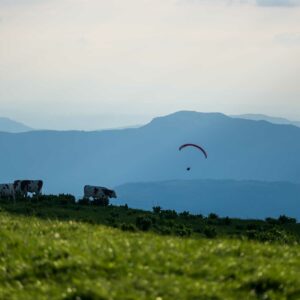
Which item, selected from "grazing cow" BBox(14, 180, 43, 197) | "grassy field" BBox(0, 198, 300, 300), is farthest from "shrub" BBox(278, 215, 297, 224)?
"grassy field" BBox(0, 198, 300, 300)

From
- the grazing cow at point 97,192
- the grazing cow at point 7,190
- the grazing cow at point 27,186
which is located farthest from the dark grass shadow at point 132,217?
the grazing cow at point 97,192

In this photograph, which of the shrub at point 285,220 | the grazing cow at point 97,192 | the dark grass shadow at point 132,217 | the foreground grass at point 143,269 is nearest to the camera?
the foreground grass at point 143,269

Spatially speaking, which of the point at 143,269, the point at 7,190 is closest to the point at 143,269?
the point at 143,269

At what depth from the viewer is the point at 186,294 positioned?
1089cm

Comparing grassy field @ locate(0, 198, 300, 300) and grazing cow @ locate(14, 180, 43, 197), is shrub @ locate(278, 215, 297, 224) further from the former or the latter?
grassy field @ locate(0, 198, 300, 300)

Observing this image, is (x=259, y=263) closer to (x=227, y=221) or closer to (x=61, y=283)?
(x=61, y=283)

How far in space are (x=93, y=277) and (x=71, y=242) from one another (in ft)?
8.67

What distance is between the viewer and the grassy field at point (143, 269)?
1105 cm

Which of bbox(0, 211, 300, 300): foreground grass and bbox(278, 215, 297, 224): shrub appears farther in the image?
bbox(278, 215, 297, 224): shrub

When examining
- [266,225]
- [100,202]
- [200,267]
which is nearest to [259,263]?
[200,267]

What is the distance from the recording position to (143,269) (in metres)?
11.9

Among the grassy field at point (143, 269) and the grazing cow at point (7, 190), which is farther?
the grazing cow at point (7, 190)

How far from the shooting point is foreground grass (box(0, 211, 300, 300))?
1105 cm

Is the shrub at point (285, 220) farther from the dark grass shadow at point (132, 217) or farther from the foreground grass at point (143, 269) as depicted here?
the foreground grass at point (143, 269)
